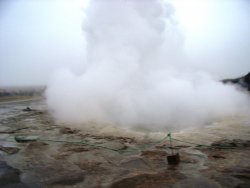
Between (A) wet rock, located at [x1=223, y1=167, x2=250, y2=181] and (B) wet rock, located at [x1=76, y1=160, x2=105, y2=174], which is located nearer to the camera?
(A) wet rock, located at [x1=223, y1=167, x2=250, y2=181]

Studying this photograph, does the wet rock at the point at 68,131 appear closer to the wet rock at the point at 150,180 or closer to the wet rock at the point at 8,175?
the wet rock at the point at 8,175

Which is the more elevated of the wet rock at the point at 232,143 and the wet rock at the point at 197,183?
the wet rock at the point at 232,143

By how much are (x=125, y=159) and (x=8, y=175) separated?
2.51m

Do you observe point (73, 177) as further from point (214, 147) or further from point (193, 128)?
point (193, 128)

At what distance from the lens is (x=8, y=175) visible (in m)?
4.65

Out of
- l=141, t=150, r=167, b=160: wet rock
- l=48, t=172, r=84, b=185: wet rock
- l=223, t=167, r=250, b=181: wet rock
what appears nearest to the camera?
l=223, t=167, r=250, b=181: wet rock

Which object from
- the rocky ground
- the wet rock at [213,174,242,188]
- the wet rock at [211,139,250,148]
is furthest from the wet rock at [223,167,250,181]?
the wet rock at [211,139,250,148]

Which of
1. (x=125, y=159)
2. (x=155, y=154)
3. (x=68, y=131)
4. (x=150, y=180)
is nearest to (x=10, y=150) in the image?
(x=68, y=131)

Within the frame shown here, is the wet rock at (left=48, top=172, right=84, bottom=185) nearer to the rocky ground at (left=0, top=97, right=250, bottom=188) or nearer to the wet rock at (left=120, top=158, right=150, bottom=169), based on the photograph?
the rocky ground at (left=0, top=97, right=250, bottom=188)

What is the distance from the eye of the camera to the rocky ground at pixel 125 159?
13.8 ft

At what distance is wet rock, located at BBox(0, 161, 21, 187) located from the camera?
14.3ft

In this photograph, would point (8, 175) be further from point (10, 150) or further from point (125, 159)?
point (125, 159)

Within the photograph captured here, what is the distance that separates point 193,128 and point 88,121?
4.25 meters

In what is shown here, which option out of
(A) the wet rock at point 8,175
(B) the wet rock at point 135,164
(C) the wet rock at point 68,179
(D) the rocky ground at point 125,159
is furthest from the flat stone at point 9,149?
(B) the wet rock at point 135,164
